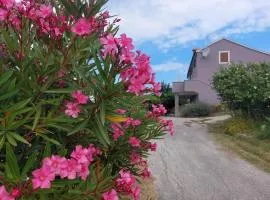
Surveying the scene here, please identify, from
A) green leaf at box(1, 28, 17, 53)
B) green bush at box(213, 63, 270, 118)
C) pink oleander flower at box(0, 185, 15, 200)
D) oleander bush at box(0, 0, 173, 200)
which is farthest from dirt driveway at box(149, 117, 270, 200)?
pink oleander flower at box(0, 185, 15, 200)

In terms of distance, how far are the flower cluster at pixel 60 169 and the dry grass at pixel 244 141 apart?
10.1m

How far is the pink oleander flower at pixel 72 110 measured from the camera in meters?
2.73

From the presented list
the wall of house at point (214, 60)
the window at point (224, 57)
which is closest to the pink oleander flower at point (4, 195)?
the wall of house at point (214, 60)

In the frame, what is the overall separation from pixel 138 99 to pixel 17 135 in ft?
3.34

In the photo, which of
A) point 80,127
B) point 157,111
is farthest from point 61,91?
point 157,111

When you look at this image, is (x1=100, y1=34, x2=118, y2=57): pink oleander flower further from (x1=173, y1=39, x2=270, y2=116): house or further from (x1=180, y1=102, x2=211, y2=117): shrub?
(x1=173, y1=39, x2=270, y2=116): house

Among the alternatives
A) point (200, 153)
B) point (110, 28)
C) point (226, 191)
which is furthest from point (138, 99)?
point (200, 153)

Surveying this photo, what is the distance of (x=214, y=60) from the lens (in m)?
39.3

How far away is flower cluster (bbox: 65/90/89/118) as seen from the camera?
273 centimetres

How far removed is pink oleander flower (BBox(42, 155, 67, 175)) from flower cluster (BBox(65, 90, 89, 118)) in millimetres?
472

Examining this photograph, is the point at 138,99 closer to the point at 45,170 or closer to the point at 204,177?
the point at 45,170

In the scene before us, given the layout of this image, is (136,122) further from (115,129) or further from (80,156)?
(80,156)

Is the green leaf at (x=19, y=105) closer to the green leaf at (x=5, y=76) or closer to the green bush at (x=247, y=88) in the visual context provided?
the green leaf at (x=5, y=76)

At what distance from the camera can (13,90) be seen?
2609mm
